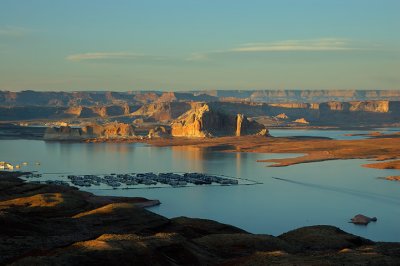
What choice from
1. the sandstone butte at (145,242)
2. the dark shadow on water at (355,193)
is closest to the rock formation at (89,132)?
the dark shadow on water at (355,193)

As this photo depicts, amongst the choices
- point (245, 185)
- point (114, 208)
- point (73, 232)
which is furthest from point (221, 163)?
point (73, 232)

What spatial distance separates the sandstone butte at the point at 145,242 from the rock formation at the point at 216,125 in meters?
129

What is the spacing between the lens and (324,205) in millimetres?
65375

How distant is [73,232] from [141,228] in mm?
5071

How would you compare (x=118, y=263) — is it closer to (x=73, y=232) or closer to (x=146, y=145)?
(x=73, y=232)

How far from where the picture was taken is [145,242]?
1210 inches

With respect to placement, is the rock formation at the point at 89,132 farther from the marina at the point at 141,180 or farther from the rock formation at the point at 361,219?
the rock formation at the point at 361,219

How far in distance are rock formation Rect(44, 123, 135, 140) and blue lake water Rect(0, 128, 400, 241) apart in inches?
2079

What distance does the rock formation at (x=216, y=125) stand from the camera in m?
184

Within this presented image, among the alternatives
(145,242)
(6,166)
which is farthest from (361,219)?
(6,166)

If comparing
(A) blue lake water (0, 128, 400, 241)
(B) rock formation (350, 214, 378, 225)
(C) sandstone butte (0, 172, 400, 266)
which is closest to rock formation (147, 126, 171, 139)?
(A) blue lake water (0, 128, 400, 241)

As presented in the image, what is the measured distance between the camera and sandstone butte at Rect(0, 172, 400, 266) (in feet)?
92.5

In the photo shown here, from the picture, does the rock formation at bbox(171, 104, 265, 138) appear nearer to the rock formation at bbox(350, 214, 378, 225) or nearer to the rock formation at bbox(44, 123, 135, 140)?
the rock formation at bbox(44, 123, 135, 140)

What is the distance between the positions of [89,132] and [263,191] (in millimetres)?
125037
